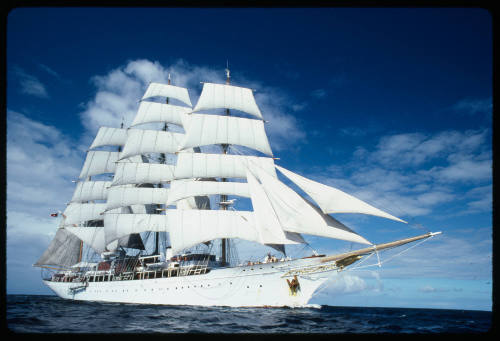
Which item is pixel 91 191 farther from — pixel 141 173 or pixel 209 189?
pixel 209 189

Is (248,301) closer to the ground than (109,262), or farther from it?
closer to the ground

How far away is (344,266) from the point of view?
23.5 metres

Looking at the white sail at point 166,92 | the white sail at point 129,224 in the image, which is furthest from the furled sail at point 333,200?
the white sail at point 166,92

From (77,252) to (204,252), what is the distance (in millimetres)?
26784

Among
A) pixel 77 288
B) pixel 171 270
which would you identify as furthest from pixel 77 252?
pixel 171 270

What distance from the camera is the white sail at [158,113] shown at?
45.0m

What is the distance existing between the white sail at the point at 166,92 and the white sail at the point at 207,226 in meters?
20.2

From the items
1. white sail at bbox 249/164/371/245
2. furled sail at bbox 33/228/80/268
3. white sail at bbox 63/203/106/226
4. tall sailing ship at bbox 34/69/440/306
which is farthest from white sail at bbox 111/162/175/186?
white sail at bbox 249/164/371/245

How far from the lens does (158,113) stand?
45688mm

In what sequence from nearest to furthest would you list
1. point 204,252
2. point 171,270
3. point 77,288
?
point 171,270 < point 204,252 < point 77,288

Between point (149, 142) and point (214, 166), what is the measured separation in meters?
13.1

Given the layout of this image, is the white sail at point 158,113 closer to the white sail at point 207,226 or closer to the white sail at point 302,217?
the white sail at point 207,226
